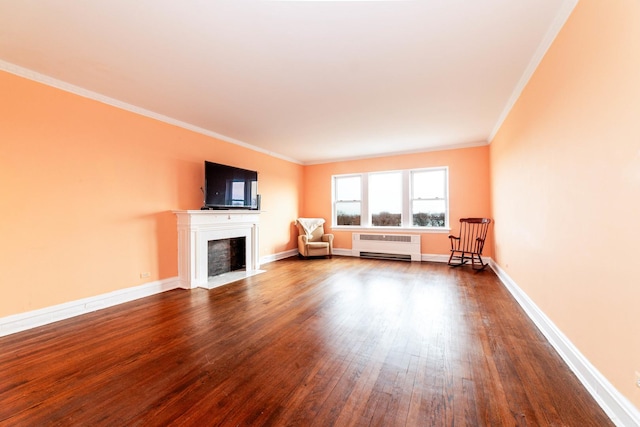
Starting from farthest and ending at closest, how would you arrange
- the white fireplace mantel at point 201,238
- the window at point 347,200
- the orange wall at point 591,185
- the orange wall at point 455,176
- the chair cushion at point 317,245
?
the window at point 347,200
the chair cushion at point 317,245
the orange wall at point 455,176
the white fireplace mantel at point 201,238
the orange wall at point 591,185

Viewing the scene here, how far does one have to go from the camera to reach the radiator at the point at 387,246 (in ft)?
19.4

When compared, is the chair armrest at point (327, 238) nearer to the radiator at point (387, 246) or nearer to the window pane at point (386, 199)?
the radiator at point (387, 246)

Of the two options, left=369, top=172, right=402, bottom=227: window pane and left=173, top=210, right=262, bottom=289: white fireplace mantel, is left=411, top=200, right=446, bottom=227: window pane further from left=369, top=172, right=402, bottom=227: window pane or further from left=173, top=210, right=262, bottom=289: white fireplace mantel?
left=173, top=210, right=262, bottom=289: white fireplace mantel

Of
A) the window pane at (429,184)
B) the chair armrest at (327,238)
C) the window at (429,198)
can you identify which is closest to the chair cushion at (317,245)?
the chair armrest at (327,238)

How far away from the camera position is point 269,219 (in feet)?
19.7

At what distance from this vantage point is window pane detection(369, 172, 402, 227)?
6316 millimetres

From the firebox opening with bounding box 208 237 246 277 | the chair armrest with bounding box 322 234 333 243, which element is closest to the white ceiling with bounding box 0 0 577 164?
the firebox opening with bounding box 208 237 246 277

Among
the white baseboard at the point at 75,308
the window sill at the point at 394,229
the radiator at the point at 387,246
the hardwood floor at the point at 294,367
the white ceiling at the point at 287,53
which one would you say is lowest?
the hardwood floor at the point at 294,367

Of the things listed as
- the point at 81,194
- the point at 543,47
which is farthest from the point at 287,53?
the point at 81,194

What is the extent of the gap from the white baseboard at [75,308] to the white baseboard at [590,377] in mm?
4585

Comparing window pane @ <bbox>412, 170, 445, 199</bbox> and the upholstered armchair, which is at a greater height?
window pane @ <bbox>412, 170, 445, 199</bbox>

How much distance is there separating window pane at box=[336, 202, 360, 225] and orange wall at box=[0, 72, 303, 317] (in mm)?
3834

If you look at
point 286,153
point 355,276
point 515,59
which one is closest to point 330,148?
point 286,153

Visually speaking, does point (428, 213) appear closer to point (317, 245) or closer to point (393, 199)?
point (393, 199)
